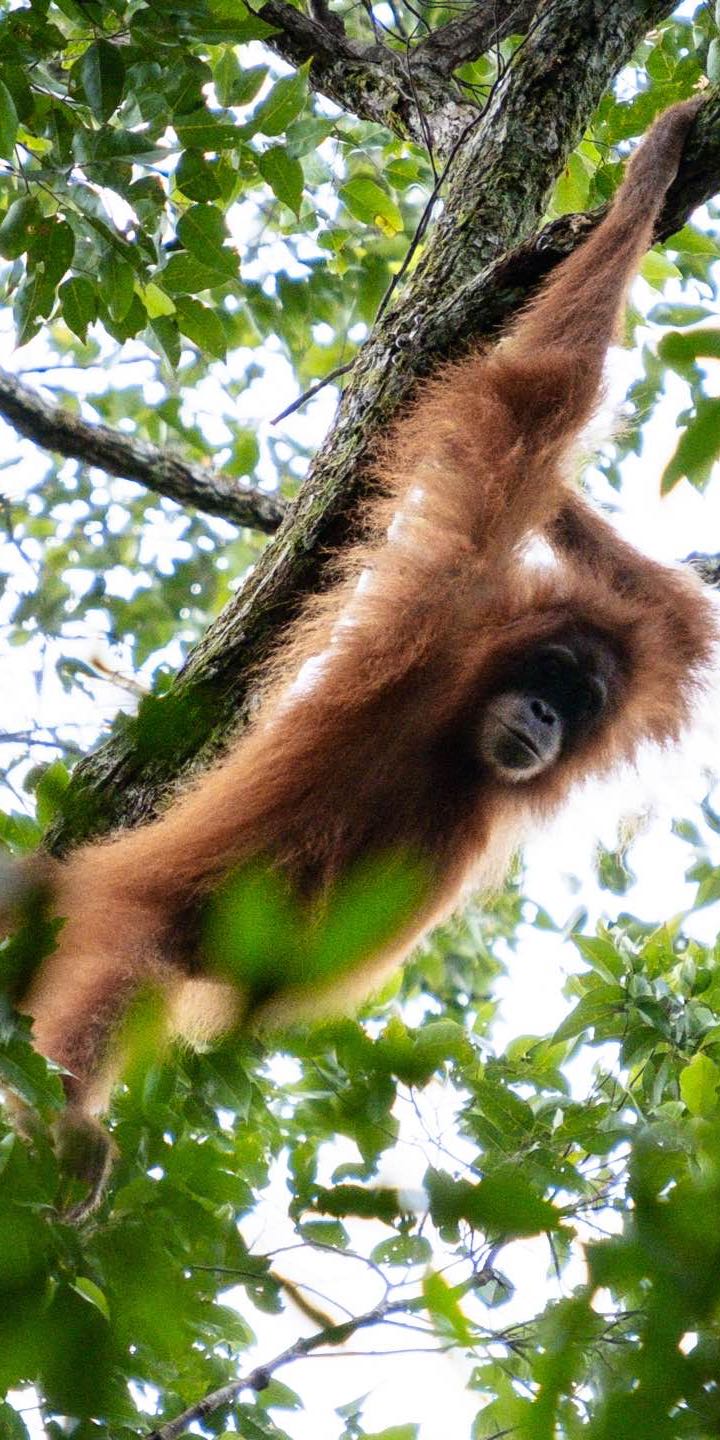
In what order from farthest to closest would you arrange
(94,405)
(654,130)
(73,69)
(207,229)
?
1. (94,405)
2. (654,130)
3. (207,229)
4. (73,69)

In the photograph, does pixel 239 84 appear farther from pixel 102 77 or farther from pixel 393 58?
pixel 393 58

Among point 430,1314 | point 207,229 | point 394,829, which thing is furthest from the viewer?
point 394,829

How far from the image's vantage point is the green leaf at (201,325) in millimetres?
3676

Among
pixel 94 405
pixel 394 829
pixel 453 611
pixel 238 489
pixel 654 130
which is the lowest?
pixel 394 829

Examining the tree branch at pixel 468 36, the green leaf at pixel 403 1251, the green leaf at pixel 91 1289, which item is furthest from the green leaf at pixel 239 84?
the green leaf at pixel 91 1289

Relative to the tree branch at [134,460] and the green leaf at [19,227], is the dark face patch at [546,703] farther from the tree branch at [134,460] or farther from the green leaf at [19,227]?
the green leaf at [19,227]

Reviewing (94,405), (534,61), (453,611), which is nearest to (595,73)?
(534,61)

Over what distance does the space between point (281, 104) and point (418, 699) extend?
1600 mm

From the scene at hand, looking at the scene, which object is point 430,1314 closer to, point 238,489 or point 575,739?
point 575,739

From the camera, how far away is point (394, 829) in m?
3.96

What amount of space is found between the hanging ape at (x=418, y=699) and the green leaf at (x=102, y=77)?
1.01 meters

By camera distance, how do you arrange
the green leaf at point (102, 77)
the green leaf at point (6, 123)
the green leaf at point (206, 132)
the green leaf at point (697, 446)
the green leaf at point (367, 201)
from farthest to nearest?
the green leaf at point (367, 201), the green leaf at point (206, 132), the green leaf at point (102, 77), the green leaf at point (6, 123), the green leaf at point (697, 446)

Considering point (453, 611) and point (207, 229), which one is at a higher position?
point (207, 229)

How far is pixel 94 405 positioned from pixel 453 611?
3970 millimetres
